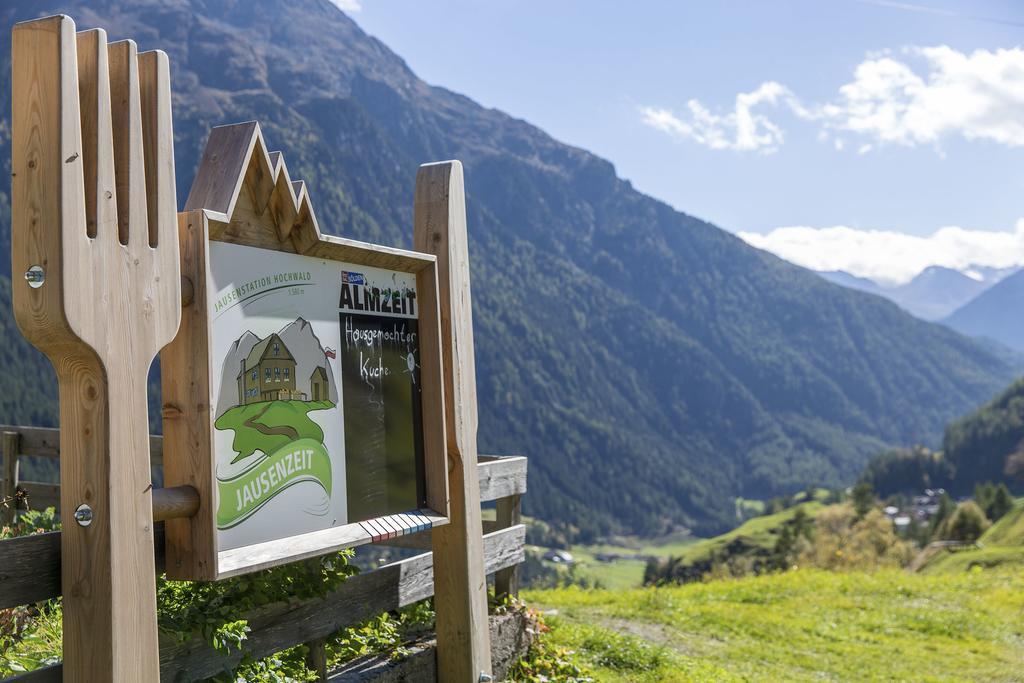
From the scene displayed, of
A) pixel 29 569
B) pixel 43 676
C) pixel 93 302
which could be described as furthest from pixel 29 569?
pixel 93 302

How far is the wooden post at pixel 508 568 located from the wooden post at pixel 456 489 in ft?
3.52

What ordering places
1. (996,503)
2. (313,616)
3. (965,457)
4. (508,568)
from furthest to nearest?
(965,457), (996,503), (508,568), (313,616)

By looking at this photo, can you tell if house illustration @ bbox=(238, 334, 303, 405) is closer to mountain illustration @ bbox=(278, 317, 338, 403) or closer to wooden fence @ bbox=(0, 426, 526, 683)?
mountain illustration @ bbox=(278, 317, 338, 403)

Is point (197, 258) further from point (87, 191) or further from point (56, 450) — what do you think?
point (56, 450)

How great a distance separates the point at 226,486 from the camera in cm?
354

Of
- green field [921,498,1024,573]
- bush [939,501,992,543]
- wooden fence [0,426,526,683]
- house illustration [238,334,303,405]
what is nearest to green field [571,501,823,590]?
bush [939,501,992,543]

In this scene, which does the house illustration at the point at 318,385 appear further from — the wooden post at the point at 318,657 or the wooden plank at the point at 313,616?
the wooden post at the point at 318,657

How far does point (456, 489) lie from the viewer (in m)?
5.13

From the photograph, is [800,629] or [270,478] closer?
[270,478]

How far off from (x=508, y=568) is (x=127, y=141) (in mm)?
4232

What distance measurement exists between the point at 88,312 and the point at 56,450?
5336 millimetres

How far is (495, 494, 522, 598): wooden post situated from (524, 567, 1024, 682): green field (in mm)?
1138

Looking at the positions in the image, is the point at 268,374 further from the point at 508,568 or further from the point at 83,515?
the point at 508,568

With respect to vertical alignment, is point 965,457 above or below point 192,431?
below
